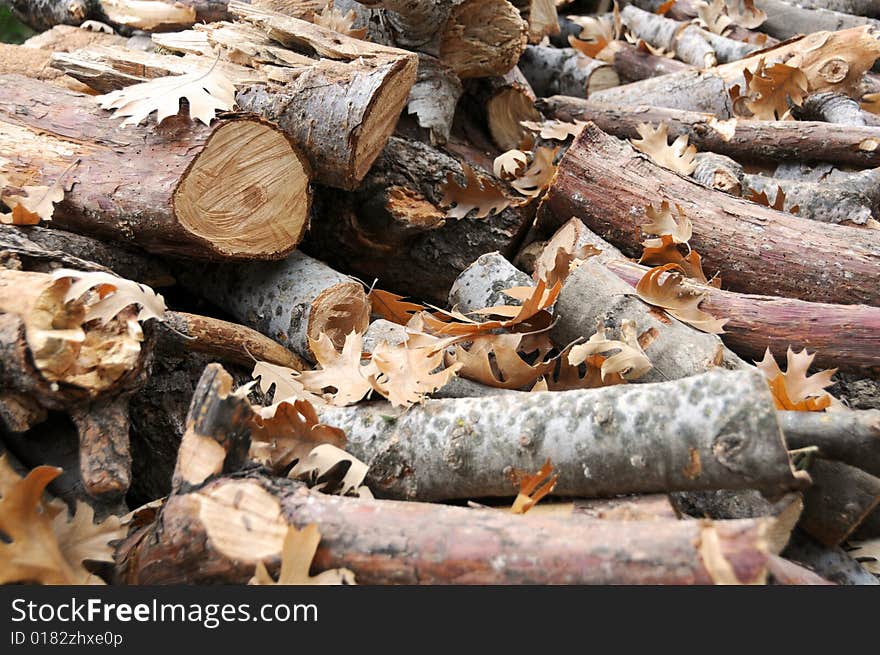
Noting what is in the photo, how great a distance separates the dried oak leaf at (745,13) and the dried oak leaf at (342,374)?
4077mm

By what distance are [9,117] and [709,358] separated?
7.72 feet

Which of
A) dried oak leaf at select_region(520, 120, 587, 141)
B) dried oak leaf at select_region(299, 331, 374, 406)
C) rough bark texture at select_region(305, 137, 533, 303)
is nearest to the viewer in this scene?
dried oak leaf at select_region(299, 331, 374, 406)

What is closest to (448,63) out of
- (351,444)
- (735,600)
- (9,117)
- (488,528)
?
(9,117)

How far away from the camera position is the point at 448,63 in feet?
10.8

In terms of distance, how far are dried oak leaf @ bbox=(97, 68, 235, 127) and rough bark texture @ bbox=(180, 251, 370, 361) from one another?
582mm

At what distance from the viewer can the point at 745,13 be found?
5195 millimetres

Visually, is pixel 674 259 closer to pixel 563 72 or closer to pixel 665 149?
pixel 665 149

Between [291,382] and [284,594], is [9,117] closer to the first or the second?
[291,382]

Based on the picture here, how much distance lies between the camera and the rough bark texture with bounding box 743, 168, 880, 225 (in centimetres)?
304

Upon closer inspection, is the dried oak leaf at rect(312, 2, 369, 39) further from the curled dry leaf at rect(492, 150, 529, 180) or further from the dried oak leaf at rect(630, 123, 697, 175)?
the dried oak leaf at rect(630, 123, 697, 175)

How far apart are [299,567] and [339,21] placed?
247 cm

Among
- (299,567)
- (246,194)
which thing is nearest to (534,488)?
(299,567)

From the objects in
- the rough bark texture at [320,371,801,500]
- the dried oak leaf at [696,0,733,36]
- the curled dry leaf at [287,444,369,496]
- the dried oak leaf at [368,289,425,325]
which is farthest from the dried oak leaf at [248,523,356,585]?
→ the dried oak leaf at [696,0,733,36]

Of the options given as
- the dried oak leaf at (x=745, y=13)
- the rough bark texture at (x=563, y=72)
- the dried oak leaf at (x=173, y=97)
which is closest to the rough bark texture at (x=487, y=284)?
the dried oak leaf at (x=173, y=97)
